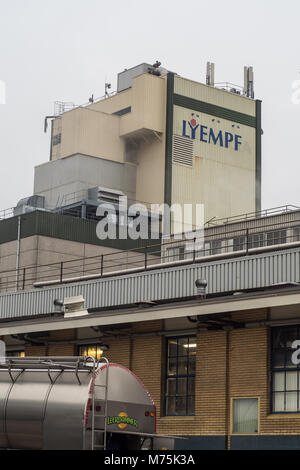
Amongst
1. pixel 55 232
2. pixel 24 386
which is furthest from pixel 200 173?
pixel 24 386

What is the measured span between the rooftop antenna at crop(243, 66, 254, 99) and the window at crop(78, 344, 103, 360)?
45621mm

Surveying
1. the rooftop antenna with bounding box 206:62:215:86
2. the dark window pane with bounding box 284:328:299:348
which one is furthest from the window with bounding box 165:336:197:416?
the rooftop antenna with bounding box 206:62:215:86

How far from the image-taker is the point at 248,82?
244 ft

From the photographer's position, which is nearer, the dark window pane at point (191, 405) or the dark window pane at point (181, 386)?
the dark window pane at point (191, 405)

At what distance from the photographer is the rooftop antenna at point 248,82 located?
73.9m

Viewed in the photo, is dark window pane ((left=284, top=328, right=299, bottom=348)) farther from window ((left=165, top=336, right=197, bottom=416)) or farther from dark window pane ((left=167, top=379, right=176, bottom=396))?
dark window pane ((left=167, top=379, right=176, bottom=396))

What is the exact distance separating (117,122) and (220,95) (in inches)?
343

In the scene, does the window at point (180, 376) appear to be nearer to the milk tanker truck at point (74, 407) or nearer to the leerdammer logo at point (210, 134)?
the milk tanker truck at point (74, 407)

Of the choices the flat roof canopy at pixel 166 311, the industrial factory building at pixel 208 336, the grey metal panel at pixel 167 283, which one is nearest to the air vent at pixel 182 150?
the grey metal panel at pixel 167 283

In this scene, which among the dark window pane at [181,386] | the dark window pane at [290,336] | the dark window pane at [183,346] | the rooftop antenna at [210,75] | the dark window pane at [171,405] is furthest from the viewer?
the rooftop antenna at [210,75]

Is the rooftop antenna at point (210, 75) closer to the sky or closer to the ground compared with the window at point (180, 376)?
closer to the sky

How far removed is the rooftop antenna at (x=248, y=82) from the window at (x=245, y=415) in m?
50.1

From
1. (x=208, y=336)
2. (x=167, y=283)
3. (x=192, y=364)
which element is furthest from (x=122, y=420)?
(x=167, y=283)

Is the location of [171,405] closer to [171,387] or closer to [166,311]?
[171,387]
